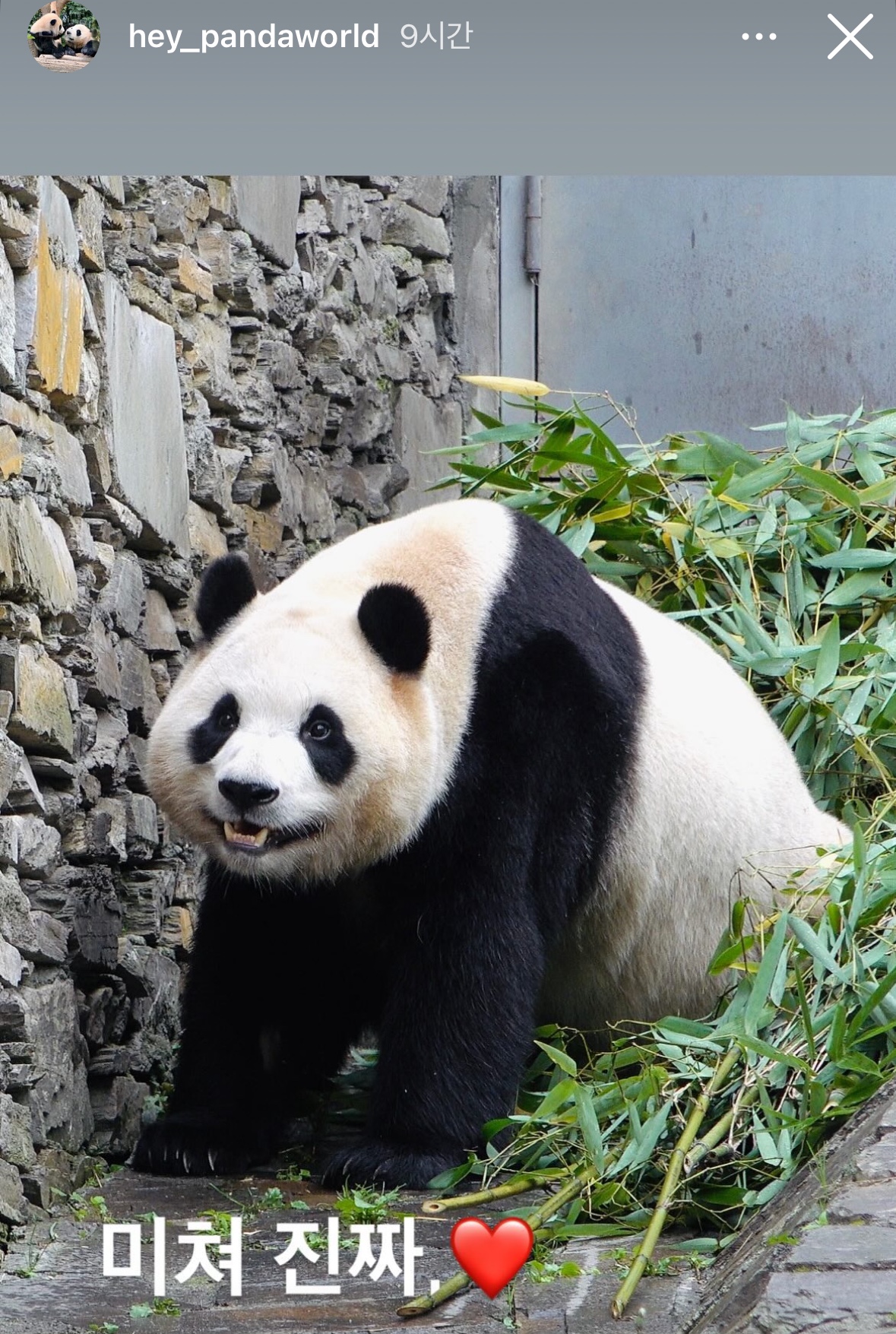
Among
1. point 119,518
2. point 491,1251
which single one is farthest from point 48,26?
point 491,1251

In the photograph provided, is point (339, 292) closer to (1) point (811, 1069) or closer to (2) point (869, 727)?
(2) point (869, 727)

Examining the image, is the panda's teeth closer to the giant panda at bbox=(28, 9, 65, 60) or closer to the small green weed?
the small green weed

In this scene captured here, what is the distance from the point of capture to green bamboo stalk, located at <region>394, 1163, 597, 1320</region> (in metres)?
2.89

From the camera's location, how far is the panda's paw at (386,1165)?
3641 millimetres

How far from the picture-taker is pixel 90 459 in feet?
13.4

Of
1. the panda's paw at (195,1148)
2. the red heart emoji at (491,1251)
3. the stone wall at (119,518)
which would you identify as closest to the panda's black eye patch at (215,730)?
the stone wall at (119,518)

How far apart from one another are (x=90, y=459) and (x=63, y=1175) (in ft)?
5.47

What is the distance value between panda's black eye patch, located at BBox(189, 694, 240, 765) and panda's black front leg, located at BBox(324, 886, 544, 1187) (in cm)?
62

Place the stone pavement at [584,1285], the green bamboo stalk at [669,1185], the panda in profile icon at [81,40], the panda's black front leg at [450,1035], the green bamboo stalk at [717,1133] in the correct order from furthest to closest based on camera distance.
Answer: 1. the panda's black front leg at [450,1035]
2. the panda in profile icon at [81,40]
3. the green bamboo stalk at [717,1133]
4. the green bamboo stalk at [669,1185]
5. the stone pavement at [584,1285]

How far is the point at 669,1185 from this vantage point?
327 cm

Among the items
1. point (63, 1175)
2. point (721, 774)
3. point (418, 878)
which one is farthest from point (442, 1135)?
point (721, 774)

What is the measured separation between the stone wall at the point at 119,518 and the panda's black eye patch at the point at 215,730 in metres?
0.33

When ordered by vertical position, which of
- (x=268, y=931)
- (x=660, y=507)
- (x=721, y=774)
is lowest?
(x=268, y=931)

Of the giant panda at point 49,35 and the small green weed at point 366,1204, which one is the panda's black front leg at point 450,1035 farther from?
the giant panda at point 49,35
